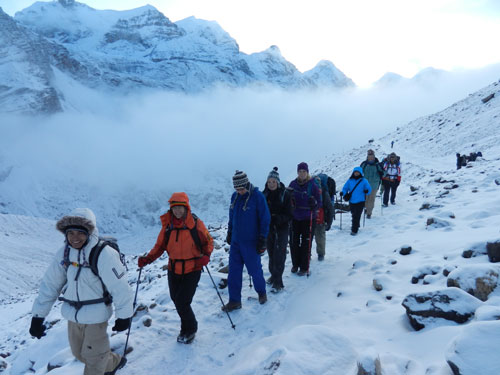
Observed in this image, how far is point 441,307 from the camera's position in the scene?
3.61m

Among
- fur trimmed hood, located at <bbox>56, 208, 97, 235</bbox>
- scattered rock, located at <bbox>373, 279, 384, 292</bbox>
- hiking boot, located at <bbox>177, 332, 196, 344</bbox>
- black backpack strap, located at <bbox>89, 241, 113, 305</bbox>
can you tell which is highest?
fur trimmed hood, located at <bbox>56, 208, 97, 235</bbox>

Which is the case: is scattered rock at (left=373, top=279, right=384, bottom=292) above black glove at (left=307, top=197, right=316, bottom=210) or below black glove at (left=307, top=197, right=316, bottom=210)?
below

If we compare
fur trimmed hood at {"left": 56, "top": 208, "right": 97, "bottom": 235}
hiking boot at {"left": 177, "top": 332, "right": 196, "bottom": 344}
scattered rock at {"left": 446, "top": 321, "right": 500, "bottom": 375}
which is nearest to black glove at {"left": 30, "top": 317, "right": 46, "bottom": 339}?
fur trimmed hood at {"left": 56, "top": 208, "right": 97, "bottom": 235}

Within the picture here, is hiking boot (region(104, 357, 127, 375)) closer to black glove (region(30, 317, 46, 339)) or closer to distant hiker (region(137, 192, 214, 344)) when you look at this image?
distant hiker (region(137, 192, 214, 344))

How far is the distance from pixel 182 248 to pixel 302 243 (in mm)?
3469

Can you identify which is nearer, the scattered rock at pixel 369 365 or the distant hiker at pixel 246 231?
the scattered rock at pixel 369 365

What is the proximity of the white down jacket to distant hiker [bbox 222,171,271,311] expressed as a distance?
246cm

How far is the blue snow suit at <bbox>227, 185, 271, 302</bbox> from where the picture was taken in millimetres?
5508

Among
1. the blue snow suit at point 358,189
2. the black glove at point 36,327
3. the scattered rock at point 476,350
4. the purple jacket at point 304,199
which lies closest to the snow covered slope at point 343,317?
the scattered rock at point 476,350

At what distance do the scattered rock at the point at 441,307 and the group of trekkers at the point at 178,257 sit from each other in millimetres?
2630

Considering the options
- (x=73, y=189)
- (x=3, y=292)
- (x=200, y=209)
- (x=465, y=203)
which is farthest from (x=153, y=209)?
(x=465, y=203)

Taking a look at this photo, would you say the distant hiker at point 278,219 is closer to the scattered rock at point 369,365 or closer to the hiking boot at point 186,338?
the hiking boot at point 186,338

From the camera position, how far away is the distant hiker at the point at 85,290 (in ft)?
11.2

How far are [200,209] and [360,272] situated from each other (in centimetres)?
9589
